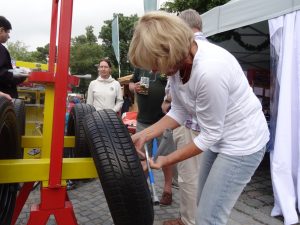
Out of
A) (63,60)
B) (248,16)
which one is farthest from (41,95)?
(63,60)

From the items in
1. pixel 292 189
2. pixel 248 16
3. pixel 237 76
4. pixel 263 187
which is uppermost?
pixel 248 16

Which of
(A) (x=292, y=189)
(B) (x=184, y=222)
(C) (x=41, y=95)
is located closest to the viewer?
(B) (x=184, y=222)

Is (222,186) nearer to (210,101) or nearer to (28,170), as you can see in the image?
(210,101)

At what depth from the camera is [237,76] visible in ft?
5.58

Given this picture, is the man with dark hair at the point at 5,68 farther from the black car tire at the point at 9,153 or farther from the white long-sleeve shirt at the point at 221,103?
the white long-sleeve shirt at the point at 221,103

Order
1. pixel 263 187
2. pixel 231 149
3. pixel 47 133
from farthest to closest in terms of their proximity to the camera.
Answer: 1. pixel 263 187
2. pixel 47 133
3. pixel 231 149

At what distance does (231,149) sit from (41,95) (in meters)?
4.74

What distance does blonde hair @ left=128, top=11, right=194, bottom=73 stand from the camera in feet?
4.91

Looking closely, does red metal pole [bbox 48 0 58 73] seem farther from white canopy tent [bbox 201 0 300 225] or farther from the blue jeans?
white canopy tent [bbox 201 0 300 225]

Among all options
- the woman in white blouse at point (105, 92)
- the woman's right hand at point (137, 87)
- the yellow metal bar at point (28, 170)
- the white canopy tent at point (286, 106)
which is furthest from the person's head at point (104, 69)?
the yellow metal bar at point (28, 170)

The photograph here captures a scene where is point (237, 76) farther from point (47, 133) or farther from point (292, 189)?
point (292, 189)

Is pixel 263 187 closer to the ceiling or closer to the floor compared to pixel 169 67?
closer to the floor

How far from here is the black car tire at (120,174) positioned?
1.60m

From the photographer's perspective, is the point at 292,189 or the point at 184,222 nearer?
the point at 184,222
